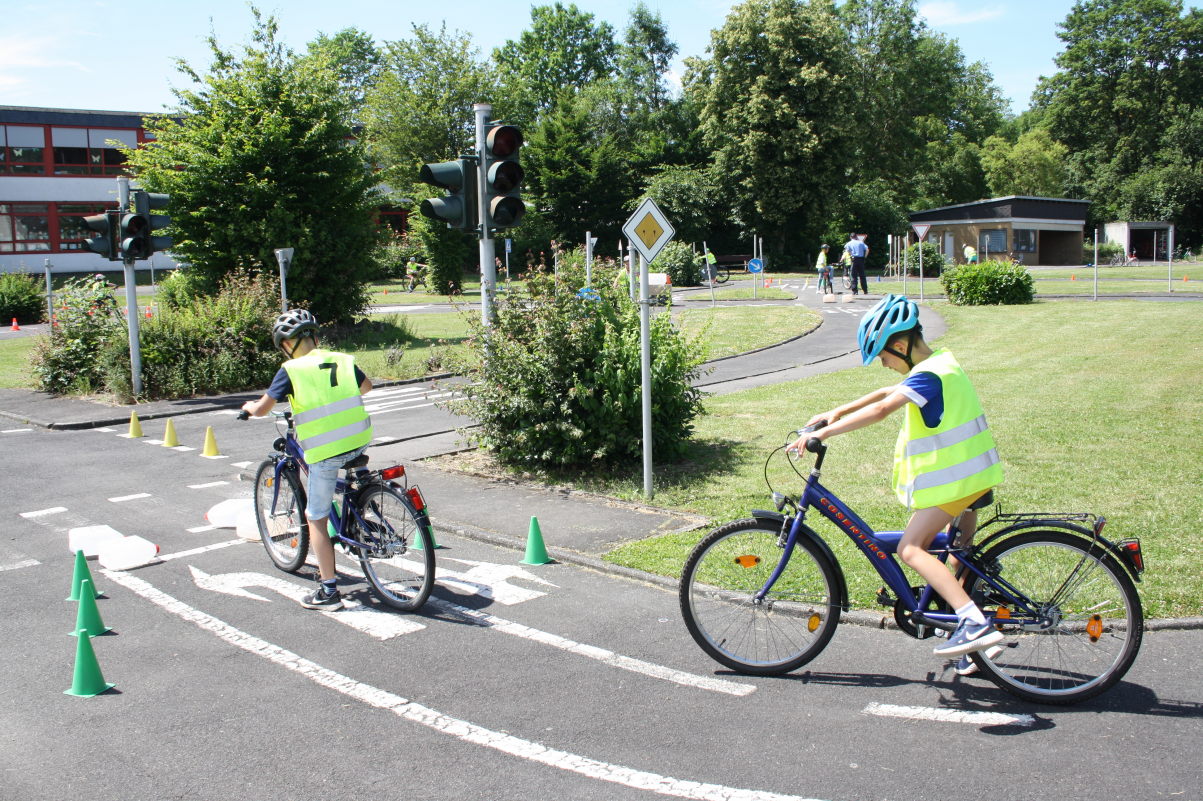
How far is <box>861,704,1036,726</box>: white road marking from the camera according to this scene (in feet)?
14.4

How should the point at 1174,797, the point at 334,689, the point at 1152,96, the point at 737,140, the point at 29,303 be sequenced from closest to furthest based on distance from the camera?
the point at 1174,797
the point at 334,689
the point at 29,303
the point at 737,140
the point at 1152,96

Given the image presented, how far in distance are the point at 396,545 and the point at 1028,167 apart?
268 ft

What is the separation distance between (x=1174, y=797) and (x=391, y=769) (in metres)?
3.10

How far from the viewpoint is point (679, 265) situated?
43.8 meters

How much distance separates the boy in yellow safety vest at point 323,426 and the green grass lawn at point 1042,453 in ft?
6.84

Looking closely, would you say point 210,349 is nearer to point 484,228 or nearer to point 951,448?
point 484,228

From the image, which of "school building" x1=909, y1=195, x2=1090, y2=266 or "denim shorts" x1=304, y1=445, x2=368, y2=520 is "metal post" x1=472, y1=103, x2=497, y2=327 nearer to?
"denim shorts" x1=304, y1=445, x2=368, y2=520

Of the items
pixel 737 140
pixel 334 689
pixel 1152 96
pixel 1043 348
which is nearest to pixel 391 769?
pixel 334 689

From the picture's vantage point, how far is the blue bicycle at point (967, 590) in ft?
14.8

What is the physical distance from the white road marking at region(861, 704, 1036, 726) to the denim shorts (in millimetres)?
3521

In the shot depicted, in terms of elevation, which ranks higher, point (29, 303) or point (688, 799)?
point (29, 303)

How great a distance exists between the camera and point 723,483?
932 centimetres

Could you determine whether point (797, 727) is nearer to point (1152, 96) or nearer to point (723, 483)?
point (723, 483)

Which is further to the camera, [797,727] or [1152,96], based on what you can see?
[1152,96]
